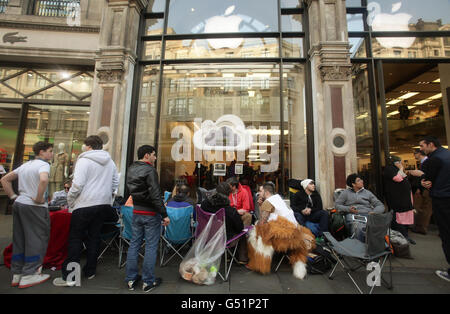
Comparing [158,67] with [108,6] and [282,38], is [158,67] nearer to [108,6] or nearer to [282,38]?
[108,6]

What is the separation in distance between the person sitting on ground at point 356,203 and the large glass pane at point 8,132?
1136 cm

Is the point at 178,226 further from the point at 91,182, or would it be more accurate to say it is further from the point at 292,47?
the point at 292,47

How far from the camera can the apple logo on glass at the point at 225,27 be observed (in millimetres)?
7332

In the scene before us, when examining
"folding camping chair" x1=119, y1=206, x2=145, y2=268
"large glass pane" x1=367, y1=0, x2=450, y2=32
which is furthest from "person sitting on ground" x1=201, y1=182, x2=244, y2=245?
"large glass pane" x1=367, y1=0, x2=450, y2=32

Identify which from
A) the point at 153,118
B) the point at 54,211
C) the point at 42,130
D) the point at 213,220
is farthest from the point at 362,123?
the point at 42,130

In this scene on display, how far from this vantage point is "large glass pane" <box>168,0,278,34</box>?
734 centimetres

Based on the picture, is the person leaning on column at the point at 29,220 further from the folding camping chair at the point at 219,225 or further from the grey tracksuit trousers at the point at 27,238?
the folding camping chair at the point at 219,225

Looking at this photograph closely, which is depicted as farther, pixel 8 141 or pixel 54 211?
pixel 8 141

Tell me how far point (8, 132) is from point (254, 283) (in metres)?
11.8

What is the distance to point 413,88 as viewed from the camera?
9.46m

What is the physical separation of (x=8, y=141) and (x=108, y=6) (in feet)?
24.4

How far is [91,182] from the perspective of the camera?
11.3 feet

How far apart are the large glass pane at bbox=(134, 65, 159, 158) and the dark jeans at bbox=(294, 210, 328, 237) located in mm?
4870

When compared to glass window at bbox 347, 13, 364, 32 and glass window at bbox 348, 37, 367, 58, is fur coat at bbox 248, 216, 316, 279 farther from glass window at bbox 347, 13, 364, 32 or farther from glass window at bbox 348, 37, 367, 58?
glass window at bbox 347, 13, 364, 32
